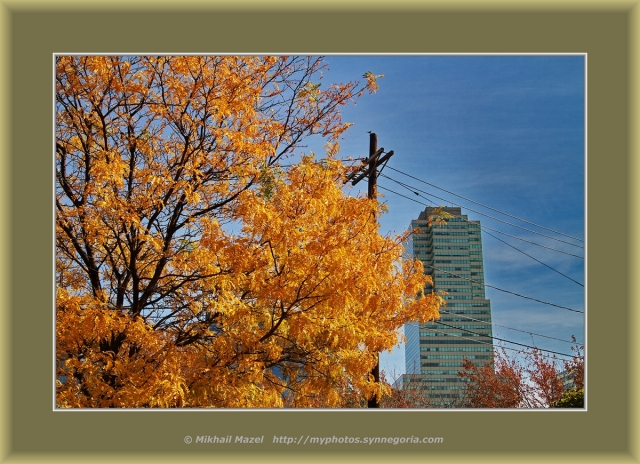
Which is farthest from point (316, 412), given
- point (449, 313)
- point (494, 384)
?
point (494, 384)

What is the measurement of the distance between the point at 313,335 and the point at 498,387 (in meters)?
7.66

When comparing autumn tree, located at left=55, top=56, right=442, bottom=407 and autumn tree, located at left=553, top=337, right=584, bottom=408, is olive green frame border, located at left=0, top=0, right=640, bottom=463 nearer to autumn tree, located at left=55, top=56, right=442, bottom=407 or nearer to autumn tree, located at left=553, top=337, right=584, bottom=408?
autumn tree, located at left=55, top=56, right=442, bottom=407

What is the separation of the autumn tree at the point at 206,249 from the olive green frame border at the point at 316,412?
0.83 feet

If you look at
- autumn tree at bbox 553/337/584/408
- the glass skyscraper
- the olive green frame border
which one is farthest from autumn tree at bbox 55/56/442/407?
autumn tree at bbox 553/337/584/408

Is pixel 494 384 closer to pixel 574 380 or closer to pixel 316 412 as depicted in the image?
pixel 574 380

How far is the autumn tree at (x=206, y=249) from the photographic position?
185 inches

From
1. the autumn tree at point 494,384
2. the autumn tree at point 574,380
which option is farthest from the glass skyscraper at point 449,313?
the autumn tree at point 574,380

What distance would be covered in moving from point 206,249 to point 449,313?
5991mm

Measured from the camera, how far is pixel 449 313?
9.76 metres

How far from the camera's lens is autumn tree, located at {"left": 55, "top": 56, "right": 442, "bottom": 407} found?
15.4 feet

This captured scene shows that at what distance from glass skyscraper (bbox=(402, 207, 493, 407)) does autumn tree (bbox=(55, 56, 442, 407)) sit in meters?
1.76
